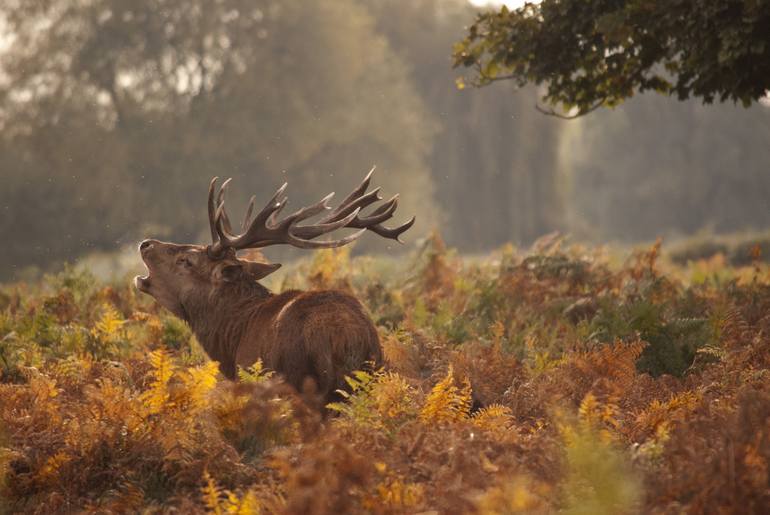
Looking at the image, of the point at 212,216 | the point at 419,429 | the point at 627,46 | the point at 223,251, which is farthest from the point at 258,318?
the point at 627,46

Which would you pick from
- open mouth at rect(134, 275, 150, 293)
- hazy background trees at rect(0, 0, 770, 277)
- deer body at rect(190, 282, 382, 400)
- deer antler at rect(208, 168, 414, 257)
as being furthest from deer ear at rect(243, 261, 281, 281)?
hazy background trees at rect(0, 0, 770, 277)

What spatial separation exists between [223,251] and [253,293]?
0.46 meters

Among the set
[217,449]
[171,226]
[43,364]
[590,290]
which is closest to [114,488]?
[217,449]

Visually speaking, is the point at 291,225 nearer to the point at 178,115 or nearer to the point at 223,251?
the point at 223,251

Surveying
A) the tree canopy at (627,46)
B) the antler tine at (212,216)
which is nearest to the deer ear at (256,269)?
the antler tine at (212,216)

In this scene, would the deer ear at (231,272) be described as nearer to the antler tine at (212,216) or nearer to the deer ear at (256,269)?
the deer ear at (256,269)

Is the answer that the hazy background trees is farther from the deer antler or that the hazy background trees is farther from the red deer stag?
the deer antler

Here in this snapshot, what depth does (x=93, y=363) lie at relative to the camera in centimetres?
805

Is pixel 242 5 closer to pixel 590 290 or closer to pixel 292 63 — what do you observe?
pixel 292 63

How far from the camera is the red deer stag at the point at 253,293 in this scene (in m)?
6.73

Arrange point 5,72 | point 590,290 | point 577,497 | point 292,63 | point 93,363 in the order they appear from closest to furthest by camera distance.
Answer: point 577,497
point 93,363
point 590,290
point 5,72
point 292,63

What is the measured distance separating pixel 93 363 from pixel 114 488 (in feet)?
10.3

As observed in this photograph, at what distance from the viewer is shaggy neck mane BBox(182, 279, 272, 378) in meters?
7.95

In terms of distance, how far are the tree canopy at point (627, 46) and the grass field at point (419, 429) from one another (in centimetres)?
281
